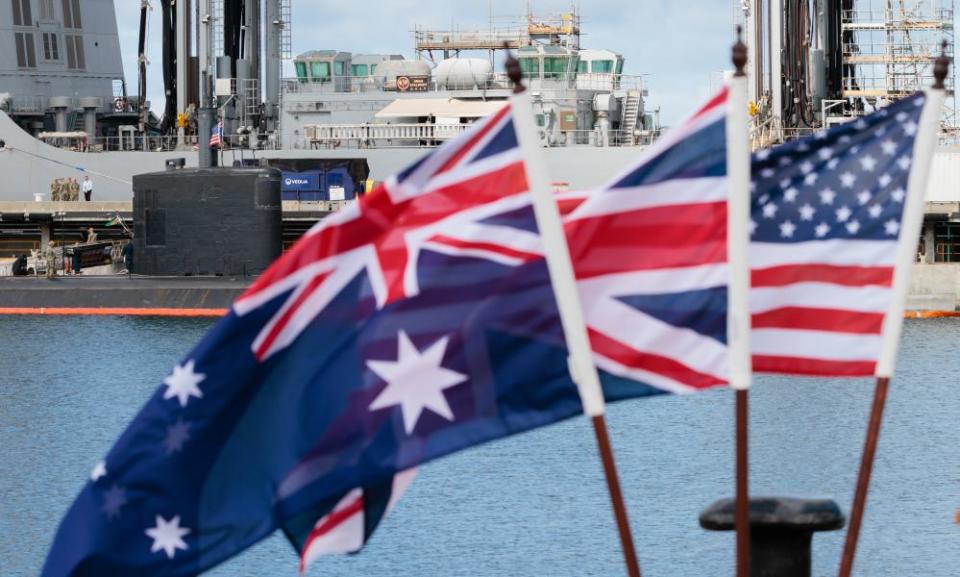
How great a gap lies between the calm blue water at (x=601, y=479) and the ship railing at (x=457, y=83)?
24.2m

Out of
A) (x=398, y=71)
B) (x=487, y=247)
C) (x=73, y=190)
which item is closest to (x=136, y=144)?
(x=73, y=190)

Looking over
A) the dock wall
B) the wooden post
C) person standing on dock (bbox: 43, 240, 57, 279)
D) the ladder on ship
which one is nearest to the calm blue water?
the dock wall

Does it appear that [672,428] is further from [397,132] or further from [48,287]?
[397,132]

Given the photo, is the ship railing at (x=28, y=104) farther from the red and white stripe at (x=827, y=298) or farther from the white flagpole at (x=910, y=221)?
the white flagpole at (x=910, y=221)

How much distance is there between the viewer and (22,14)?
5494cm

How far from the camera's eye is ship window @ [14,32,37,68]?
55.2 meters

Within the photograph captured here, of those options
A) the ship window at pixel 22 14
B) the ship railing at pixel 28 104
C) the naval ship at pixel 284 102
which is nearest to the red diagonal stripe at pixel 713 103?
the naval ship at pixel 284 102

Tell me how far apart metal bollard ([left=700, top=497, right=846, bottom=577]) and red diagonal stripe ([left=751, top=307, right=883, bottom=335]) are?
0.51 metres

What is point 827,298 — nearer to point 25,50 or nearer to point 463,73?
point 463,73

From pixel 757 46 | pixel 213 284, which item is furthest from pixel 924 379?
pixel 757 46

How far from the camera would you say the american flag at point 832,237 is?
5.00 m

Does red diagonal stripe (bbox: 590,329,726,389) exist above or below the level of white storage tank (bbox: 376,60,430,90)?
below

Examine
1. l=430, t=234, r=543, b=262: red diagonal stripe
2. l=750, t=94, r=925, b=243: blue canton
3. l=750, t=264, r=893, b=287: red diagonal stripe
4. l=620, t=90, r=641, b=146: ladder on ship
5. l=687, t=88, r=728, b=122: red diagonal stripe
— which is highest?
l=687, t=88, r=728, b=122: red diagonal stripe

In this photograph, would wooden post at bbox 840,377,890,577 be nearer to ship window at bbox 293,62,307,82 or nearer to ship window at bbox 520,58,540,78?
ship window at bbox 520,58,540,78
